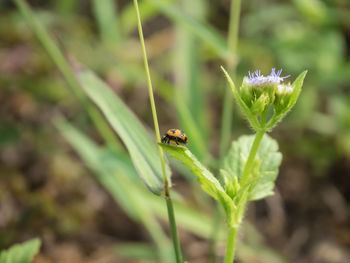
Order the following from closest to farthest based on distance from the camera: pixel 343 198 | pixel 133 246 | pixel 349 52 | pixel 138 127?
1. pixel 138 127
2. pixel 133 246
3. pixel 343 198
4. pixel 349 52

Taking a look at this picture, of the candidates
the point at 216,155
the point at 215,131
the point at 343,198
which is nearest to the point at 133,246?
the point at 216,155

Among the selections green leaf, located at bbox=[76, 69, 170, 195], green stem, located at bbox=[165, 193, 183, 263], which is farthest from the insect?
green stem, located at bbox=[165, 193, 183, 263]

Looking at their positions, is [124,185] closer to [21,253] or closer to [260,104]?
[21,253]

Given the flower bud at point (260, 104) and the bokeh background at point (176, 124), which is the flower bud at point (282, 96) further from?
the bokeh background at point (176, 124)

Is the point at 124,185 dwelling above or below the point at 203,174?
above

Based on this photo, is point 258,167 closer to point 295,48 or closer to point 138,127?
point 138,127

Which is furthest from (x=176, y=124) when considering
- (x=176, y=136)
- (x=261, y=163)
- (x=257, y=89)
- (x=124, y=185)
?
(x=257, y=89)

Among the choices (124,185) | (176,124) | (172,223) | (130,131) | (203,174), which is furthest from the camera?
(176,124)
